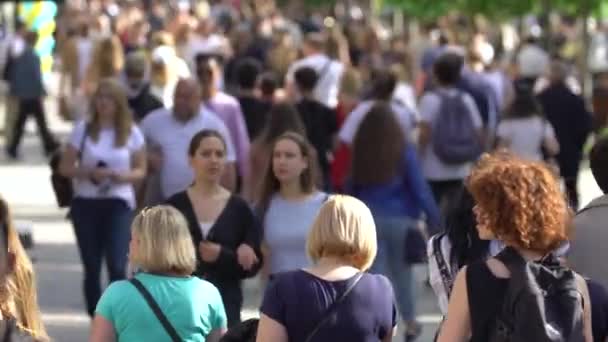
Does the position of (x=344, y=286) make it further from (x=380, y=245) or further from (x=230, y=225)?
(x=380, y=245)

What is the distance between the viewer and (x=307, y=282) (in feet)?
23.0

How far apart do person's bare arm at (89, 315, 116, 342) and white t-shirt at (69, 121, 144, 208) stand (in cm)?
478

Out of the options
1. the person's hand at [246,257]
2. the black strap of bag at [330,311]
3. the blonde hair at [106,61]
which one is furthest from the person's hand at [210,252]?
the blonde hair at [106,61]

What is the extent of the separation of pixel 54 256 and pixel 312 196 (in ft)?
22.4

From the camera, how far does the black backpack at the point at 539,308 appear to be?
245 inches

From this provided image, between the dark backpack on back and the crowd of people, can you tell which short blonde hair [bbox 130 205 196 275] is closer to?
the crowd of people

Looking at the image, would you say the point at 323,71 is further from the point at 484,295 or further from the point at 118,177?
the point at 484,295

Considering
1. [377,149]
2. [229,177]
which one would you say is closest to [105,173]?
[229,177]

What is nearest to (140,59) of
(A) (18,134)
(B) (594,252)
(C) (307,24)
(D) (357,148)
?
(D) (357,148)

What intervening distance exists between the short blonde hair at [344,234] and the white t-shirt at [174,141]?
16.8 ft

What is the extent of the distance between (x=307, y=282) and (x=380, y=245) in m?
4.84

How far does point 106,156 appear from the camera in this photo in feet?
39.9

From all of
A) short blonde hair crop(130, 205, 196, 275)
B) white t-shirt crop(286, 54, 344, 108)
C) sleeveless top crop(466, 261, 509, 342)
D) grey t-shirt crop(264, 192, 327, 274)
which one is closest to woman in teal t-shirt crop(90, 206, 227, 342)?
short blonde hair crop(130, 205, 196, 275)

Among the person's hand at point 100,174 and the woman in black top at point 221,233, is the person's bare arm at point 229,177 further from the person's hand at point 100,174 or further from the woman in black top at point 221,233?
the woman in black top at point 221,233
